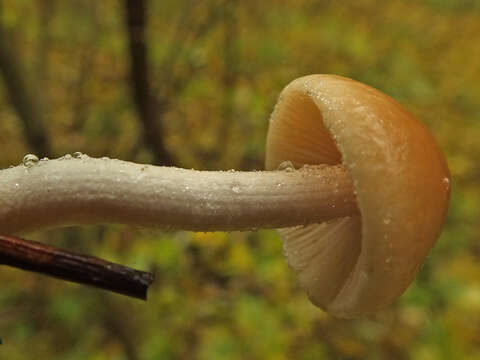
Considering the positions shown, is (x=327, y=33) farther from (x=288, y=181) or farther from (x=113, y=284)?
(x=113, y=284)

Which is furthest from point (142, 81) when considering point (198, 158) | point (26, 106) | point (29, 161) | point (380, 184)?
point (380, 184)

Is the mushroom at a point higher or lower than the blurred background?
higher

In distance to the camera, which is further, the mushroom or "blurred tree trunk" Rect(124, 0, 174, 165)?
"blurred tree trunk" Rect(124, 0, 174, 165)

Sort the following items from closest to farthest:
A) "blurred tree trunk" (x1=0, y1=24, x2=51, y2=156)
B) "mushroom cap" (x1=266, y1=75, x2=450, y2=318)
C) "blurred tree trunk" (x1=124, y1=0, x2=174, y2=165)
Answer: "mushroom cap" (x1=266, y1=75, x2=450, y2=318)
"blurred tree trunk" (x1=124, y1=0, x2=174, y2=165)
"blurred tree trunk" (x1=0, y1=24, x2=51, y2=156)

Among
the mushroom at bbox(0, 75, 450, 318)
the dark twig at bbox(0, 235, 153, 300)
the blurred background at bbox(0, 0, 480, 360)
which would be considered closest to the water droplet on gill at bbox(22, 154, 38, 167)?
the mushroom at bbox(0, 75, 450, 318)

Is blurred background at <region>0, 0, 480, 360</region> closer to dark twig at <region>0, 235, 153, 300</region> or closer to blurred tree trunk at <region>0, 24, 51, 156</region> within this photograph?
blurred tree trunk at <region>0, 24, 51, 156</region>

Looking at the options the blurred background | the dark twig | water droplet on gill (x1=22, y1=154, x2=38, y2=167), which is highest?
water droplet on gill (x1=22, y1=154, x2=38, y2=167)

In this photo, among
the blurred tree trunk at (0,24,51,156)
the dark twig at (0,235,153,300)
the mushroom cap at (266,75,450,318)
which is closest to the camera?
the dark twig at (0,235,153,300)
